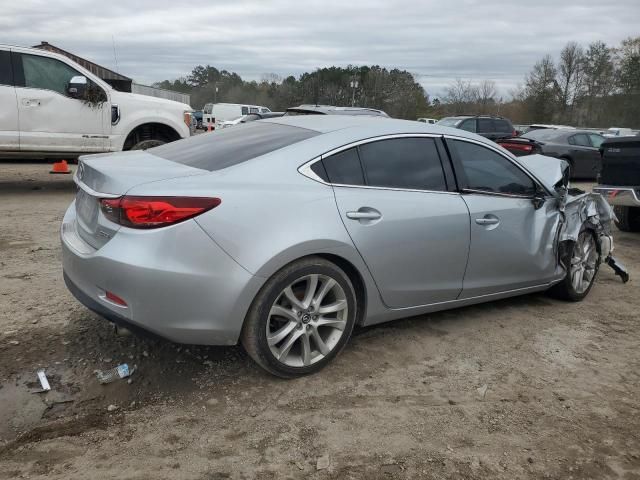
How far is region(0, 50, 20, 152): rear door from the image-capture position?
804 cm

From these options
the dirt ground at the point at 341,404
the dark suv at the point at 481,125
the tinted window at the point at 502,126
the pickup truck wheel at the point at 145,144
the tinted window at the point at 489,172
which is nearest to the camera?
the dirt ground at the point at 341,404

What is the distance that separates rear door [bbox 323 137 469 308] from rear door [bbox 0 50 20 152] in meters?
6.57

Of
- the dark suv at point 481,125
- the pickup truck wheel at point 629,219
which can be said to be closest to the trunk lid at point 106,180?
the pickup truck wheel at point 629,219

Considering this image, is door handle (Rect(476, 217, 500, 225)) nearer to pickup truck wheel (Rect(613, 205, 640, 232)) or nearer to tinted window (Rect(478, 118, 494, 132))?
pickup truck wheel (Rect(613, 205, 640, 232))

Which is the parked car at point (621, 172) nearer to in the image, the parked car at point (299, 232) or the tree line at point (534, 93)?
the parked car at point (299, 232)

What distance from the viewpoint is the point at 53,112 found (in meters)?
8.43

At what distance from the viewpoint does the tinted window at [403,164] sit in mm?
3604

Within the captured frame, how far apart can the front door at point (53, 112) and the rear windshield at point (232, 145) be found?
17.2 feet

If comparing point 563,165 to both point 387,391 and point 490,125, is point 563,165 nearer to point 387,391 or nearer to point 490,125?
point 387,391

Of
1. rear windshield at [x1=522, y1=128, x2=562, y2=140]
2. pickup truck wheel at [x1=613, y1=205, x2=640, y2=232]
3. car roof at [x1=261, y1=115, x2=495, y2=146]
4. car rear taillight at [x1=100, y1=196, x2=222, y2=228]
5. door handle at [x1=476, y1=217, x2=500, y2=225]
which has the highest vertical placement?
car roof at [x1=261, y1=115, x2=495, y2=146]

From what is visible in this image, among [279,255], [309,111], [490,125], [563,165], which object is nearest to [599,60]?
[490,125]

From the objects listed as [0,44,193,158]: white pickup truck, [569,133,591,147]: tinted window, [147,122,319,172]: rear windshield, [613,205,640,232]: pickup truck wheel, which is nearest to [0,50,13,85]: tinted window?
[0,44,193,158]: white pickup truck

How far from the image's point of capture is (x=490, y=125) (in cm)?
1762

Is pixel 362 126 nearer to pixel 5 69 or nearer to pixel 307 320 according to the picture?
pixel 307 320
